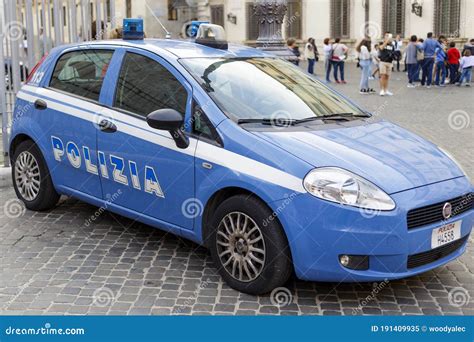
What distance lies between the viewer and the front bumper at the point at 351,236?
434cm

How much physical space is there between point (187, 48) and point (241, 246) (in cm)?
188

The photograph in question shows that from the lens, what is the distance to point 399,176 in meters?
4.55

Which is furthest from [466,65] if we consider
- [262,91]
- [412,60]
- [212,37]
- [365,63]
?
[262,91]

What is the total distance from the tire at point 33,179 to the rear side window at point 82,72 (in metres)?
0.68

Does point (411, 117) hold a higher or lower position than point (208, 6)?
lower

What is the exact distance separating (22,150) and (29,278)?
199 centimetres

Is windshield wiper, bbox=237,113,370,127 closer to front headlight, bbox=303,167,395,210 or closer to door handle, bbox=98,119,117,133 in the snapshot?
front headlight, bbox=303,167,395,210

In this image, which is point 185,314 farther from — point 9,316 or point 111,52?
point 111,52

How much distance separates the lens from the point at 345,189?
4395 mm

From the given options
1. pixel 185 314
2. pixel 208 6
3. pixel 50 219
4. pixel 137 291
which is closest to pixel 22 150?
pixel 50 219

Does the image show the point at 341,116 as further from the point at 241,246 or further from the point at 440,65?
the point at 440,65

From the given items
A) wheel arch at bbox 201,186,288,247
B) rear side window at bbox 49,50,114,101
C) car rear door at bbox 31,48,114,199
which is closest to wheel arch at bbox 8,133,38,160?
car rear door at bbox 31,48,114,199

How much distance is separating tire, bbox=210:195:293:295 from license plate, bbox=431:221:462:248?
95 cm

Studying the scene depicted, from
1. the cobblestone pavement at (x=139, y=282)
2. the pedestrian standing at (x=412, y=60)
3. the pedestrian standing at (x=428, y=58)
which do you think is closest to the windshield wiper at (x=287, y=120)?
the cobblestone pavement at (x=139, y=282)
